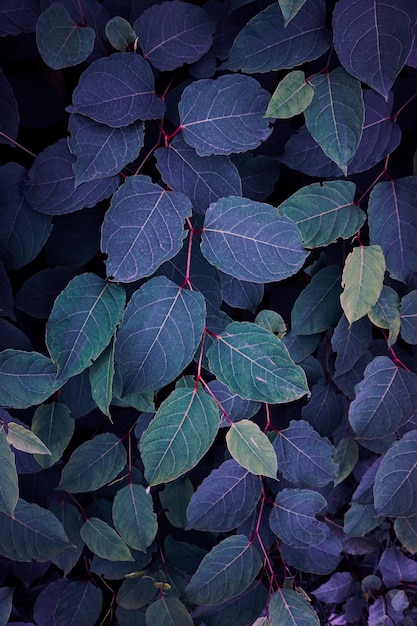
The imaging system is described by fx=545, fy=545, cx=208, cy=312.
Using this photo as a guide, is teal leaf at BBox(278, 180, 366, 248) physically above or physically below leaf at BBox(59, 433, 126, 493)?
above

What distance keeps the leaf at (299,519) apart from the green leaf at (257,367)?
375 millimetres

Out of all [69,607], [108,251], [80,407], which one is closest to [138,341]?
[108,251]

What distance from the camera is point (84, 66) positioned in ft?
3.49

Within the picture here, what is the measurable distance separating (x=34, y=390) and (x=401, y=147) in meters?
0.82

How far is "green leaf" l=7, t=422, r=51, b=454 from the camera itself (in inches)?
35.1

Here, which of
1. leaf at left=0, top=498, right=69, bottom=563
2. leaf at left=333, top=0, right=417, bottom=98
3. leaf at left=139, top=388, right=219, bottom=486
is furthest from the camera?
leaf at left=0, top=498, right=69, bottom=563

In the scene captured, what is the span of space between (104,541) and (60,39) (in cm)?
96

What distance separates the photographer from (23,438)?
0.90m

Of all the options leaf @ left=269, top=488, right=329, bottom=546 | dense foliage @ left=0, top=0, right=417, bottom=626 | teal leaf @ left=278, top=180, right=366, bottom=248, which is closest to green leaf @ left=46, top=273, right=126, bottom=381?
dense foliage @ left=0, top=0, right=417, bottom=626

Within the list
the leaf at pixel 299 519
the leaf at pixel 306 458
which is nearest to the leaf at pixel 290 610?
the leaf at pixel 299 519

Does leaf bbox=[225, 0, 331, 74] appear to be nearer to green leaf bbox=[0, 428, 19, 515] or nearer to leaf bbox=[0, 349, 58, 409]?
leaf bbox=[0, 349, 58, 409]

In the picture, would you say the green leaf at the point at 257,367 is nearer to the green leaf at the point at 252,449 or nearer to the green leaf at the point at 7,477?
the green leaf at the point at 252,449

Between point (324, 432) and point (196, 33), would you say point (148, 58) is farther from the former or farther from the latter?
point (324, 432)

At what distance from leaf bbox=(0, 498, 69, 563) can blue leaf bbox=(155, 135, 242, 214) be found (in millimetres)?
652
